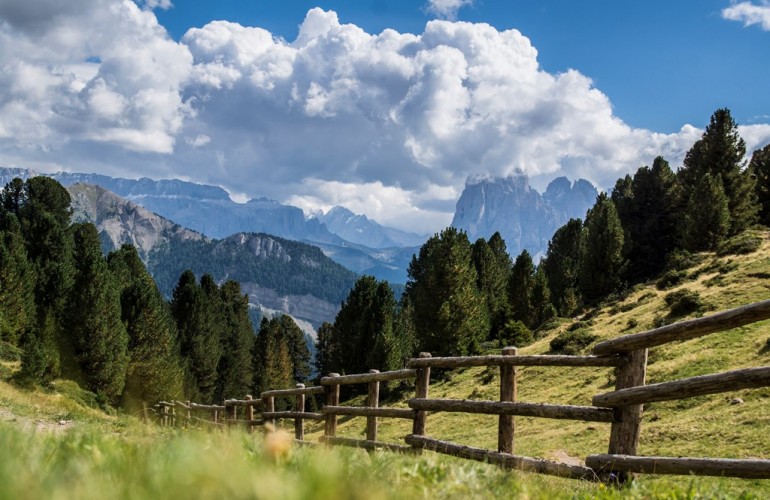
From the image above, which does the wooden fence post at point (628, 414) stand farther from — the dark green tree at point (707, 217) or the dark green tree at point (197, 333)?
the dark green tree at point (197, 333)

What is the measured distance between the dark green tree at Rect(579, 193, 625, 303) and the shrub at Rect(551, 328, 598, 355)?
3002 cm

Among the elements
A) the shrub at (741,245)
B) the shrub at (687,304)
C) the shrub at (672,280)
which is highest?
the shrub at (741,245)

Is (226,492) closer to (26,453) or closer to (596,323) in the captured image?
(26,453)

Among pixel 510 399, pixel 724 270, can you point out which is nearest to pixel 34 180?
pixel 724 270

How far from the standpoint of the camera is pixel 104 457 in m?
2.81

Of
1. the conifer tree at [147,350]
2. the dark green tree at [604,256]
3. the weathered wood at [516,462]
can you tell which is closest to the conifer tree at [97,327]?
the conifer tree at [147,350]

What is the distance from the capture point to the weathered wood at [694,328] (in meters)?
6.32

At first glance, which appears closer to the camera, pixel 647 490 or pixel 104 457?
pixel 104 457

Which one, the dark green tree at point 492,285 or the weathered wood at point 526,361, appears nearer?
the weathered wood at point 526,361

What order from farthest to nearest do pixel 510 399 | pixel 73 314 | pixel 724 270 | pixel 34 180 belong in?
pixel 34 180 → pixel 73 314 → pixel 724 270 → pixel 510 399

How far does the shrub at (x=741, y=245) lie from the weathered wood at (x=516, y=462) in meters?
44.1

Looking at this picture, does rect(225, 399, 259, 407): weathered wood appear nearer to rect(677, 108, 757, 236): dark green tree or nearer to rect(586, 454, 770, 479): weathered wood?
rect(586, 454, 770, 479): weathered wood

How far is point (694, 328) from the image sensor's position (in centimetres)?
681

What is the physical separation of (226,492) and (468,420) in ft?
90.4
